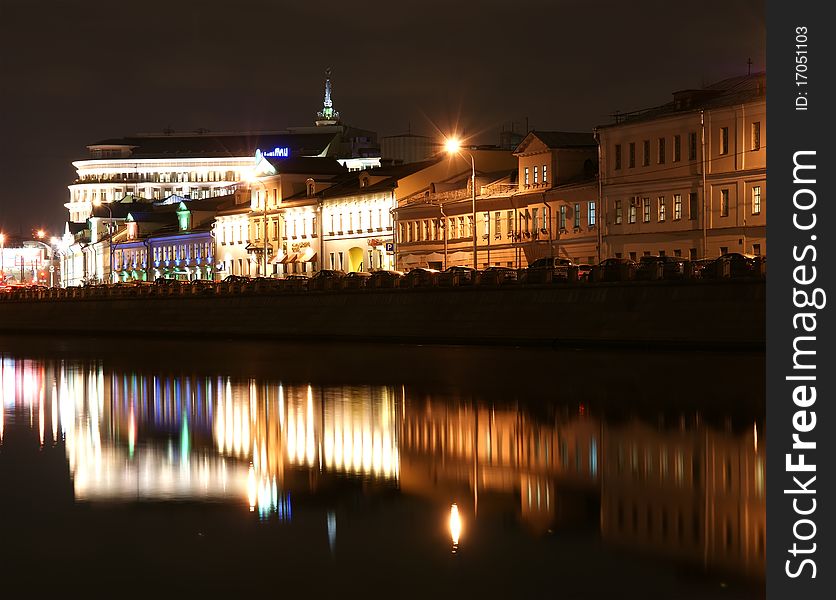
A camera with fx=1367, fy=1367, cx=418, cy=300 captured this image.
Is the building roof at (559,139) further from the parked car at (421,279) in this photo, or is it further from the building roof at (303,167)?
the building roof at (303,167)

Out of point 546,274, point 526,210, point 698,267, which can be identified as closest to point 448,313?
point 546,274

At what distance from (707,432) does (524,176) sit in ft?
202

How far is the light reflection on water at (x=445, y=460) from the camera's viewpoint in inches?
757

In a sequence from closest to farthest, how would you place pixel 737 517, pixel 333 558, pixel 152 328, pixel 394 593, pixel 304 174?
pixel 394 593 < pixel 333 558 < pixel 737 517 < pixel 152 328 < pixel 304 174

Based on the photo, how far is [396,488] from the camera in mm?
22109

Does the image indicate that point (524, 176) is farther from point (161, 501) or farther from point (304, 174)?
point (161, 501)

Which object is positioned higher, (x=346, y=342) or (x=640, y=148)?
(x=640, y=148)

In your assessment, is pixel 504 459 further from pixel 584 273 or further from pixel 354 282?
pixel 354 282

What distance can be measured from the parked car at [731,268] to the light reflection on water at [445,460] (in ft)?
63.5

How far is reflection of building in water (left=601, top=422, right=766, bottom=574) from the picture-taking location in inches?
693

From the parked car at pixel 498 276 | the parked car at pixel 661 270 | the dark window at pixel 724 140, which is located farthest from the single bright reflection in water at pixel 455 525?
the dark window at pixel 724 140

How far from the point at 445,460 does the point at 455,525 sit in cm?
628

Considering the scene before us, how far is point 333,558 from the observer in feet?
56.2

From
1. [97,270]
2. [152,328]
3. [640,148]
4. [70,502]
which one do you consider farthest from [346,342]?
[97,270]
